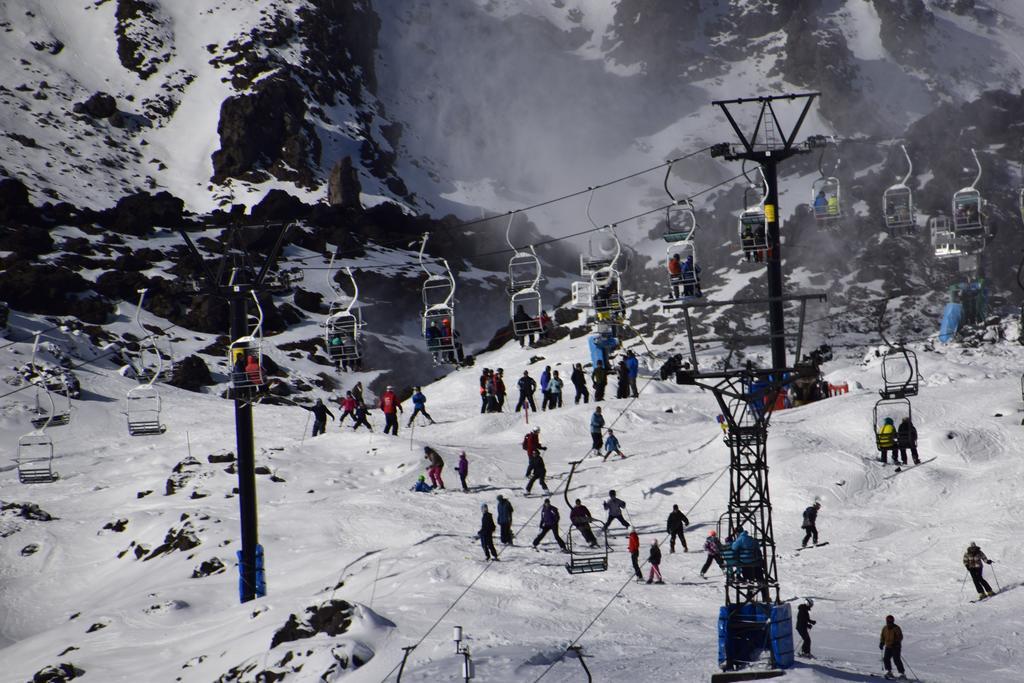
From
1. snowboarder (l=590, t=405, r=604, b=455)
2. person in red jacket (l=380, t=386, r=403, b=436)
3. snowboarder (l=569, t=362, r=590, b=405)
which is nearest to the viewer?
snowboarder (l=590, t=405, r=604, b=455)

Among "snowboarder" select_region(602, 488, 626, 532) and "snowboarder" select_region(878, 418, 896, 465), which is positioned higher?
"snowboarder" select_region(878, 418, 896, 465)

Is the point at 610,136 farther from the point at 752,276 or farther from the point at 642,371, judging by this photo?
the point at 642,371

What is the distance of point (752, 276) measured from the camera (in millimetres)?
81375

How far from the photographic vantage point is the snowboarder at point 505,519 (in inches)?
1107

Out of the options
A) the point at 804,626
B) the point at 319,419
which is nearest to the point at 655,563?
the point at 804,626

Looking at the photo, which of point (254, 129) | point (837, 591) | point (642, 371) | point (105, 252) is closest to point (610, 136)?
point (254, 129)

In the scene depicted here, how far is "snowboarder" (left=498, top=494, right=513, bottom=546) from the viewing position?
2812 centimetres

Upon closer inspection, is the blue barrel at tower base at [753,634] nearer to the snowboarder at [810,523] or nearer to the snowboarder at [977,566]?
the snowboarder at [977,566]

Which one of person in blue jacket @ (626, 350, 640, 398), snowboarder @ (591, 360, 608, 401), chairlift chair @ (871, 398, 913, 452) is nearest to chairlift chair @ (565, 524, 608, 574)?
chairlift chair @ (871, 398, 913, 452)

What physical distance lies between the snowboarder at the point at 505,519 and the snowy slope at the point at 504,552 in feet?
2.30

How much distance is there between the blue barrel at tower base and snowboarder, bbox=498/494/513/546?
796 centimetres

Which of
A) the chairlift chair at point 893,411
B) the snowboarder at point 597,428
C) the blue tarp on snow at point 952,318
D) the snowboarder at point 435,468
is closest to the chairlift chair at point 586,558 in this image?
the snowboarder at point 435,468

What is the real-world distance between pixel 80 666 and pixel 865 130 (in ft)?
352

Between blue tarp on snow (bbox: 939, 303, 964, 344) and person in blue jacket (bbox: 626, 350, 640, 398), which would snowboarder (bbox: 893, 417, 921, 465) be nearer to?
person in blue jacket (bbox: 626, 350, 640, 398)
